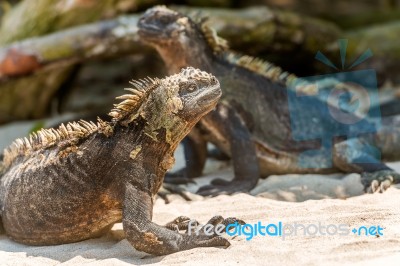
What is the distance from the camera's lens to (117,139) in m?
4.59

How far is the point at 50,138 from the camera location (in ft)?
16.0

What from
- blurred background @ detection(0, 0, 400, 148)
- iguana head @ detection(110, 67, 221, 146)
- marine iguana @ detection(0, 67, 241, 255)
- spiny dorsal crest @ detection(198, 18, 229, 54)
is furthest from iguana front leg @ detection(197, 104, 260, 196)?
blurred background @ detection(0, 0, 400, 148)

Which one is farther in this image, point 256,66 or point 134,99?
point 256,66

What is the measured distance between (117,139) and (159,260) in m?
0.96

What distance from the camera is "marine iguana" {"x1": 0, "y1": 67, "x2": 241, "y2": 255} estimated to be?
4.47 meters

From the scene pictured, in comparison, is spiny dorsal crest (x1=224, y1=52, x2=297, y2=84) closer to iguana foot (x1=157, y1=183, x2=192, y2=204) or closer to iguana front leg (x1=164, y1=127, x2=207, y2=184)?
iguana front leg (x1=164, y1=127, x2=207, y2=184)

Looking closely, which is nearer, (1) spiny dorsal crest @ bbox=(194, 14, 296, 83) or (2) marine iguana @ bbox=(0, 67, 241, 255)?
(2) marine iguana @ bbox=(0, 67, 241, 255)

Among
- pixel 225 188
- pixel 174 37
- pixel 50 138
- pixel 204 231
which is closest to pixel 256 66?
pixel 174 37

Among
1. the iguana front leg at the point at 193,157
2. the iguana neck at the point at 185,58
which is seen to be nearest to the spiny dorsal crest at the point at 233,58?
the iguana neck at the point at 185,58

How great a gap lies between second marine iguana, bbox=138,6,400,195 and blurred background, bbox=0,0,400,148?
156 centimetres

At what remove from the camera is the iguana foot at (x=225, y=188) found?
6.21 meters

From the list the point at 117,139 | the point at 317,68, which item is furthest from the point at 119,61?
the point at 117,139

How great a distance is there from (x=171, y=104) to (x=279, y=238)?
1.21 m

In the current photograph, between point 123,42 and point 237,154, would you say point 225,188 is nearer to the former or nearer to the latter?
point 237,154
